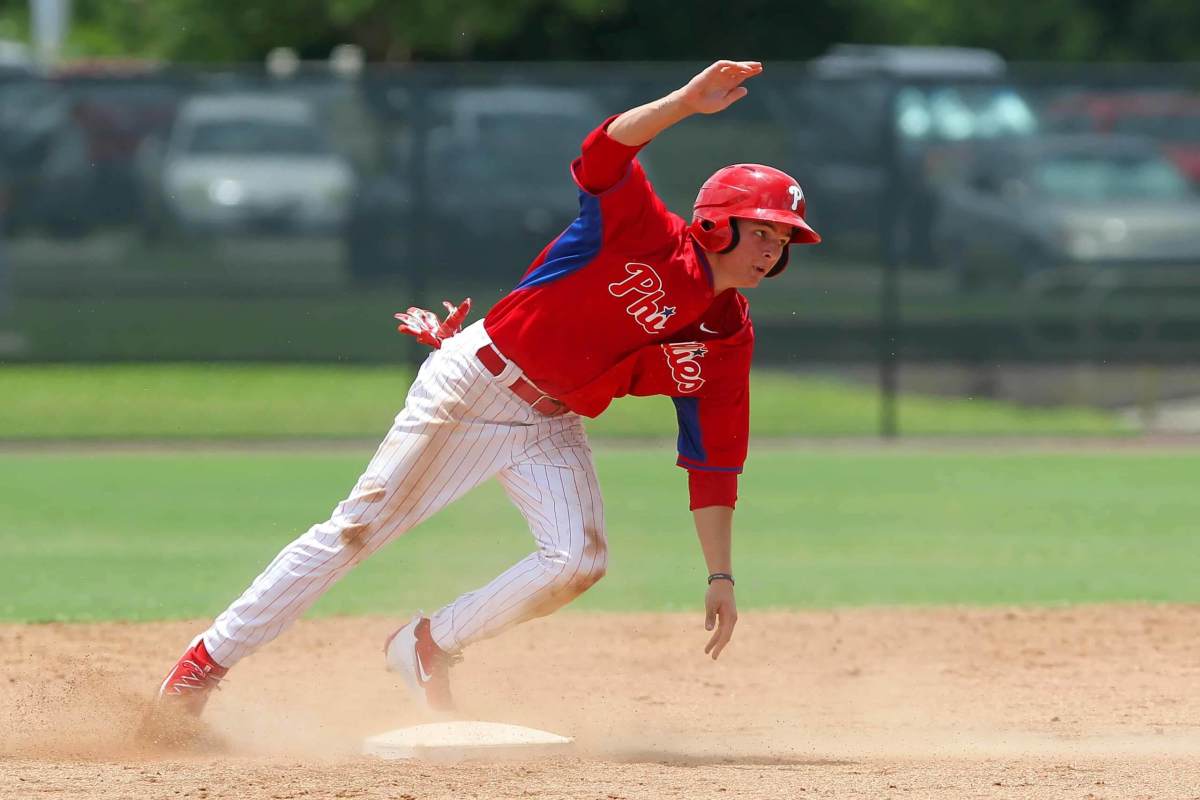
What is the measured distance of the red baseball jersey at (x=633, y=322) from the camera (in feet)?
16.4

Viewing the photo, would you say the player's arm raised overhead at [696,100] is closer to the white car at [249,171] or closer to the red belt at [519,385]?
the red belt at [519,385]

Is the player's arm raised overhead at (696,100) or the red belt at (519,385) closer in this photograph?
the player's arm raised overhead at (696,100)

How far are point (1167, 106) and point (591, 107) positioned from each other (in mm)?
4041

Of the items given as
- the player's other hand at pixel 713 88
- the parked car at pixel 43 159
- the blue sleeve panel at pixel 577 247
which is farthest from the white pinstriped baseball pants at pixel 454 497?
the parked car at pixel 43 159

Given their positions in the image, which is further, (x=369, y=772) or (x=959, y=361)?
(x=959, y=361)

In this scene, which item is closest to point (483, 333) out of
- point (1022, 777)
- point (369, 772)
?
point (369, 772)

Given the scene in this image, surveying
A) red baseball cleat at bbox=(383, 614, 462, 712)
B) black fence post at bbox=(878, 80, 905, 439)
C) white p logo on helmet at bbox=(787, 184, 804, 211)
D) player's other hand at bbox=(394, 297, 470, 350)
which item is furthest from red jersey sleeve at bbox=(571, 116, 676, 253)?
black fence post at bbox=(878, 80, 905, 439)

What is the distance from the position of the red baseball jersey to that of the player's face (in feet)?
0.23

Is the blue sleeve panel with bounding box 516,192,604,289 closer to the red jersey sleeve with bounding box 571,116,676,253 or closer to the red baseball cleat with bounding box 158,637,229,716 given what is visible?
the red jersey sleeve with bounding box 571,116,676,253

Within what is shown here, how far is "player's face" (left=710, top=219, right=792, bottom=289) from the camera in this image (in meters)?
4.97

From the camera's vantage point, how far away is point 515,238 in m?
13.4

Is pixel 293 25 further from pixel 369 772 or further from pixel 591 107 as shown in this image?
pixel 369 772

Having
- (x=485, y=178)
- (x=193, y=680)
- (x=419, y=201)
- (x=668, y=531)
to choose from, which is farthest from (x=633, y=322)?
(x=485, y=178)

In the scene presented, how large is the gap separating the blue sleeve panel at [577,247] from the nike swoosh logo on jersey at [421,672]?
Answer: 1.21m
